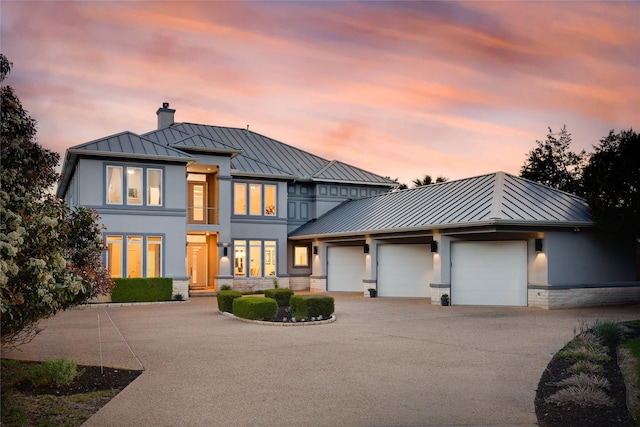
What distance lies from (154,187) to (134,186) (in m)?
0.84

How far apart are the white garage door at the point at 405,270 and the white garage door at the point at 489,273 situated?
374 centimetres

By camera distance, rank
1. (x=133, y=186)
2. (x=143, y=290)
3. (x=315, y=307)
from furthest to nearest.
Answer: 1. (x=133, y=186)
2. (x=143, y=290)
3. (x=315, y=307)

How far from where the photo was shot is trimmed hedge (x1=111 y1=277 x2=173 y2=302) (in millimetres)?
22703

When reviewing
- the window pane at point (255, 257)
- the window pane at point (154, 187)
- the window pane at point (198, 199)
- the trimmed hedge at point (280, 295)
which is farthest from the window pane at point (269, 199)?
the trimmed hedge at point (280, 295)

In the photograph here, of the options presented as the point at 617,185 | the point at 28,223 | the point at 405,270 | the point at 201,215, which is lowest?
the point at 405,270

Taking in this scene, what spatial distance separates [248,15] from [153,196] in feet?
47.6

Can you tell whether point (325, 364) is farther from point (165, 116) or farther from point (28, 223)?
point (165, 116)

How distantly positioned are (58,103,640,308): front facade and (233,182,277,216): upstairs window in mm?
66

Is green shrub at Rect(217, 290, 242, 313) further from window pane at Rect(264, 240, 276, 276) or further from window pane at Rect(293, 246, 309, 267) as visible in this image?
window pane at Rect(293, 246, 309, 267)

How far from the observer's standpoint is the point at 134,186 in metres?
24.7

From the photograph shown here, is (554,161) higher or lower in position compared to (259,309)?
higher

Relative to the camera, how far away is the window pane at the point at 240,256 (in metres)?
30.1

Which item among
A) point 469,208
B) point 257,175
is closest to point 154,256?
point 257,175

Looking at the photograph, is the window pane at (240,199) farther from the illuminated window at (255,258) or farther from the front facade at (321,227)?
the illuminated window at (255,258)
